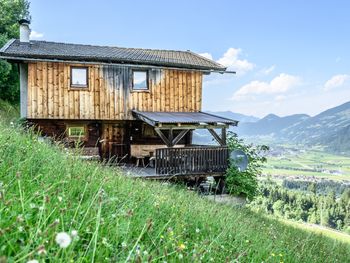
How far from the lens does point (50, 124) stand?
1803 cm

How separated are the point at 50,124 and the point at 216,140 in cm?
838

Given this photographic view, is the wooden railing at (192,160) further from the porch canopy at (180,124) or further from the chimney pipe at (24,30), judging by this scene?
the chimney pipe at (24,30)

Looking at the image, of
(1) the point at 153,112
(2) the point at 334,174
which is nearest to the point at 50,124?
(1) the point at 153,112

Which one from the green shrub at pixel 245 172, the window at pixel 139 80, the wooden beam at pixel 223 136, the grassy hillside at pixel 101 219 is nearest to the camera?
the grassy hillside at pixel 101 219

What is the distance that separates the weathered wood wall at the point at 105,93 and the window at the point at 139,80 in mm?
247

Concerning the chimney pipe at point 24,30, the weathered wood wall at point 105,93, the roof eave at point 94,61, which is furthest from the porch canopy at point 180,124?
the chimney pipe at point 24,30

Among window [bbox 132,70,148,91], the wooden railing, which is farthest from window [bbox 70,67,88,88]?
the wooden railing

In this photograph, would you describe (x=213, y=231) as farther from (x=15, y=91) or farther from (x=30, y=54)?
(x=15, y=91)

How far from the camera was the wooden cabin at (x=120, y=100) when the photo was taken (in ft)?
52.4

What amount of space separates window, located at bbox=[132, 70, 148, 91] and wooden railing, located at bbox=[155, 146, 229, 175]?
4811 millimetres

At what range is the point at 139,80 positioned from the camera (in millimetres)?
18750

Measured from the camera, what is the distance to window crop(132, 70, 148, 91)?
18.6 meters

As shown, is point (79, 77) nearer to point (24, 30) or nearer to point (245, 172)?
point (24, 30)

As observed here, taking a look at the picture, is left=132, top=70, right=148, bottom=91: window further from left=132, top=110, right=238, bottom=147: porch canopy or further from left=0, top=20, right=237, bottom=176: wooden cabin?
left=132, top=110, right=238, bottom=147: porch canopy
